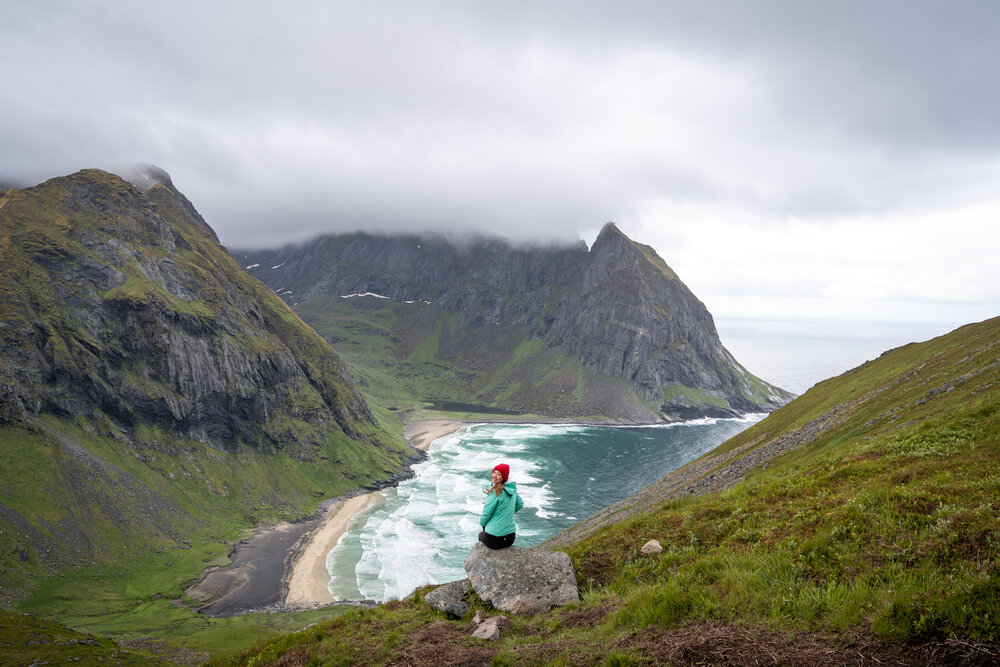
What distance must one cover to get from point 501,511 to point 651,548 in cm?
554

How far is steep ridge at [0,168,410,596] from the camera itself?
314 ft

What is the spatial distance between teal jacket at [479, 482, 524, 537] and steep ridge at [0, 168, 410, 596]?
106 m

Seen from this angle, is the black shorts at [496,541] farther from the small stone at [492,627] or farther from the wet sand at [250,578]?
the wet sand at [250,578]

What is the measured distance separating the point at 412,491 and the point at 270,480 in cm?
4415

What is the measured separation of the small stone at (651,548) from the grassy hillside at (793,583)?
0.39 m

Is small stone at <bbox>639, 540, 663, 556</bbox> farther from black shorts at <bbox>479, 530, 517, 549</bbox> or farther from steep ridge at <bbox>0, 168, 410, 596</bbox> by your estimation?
steep ridge at <bbox>0, 168, 410, 596</bbox>

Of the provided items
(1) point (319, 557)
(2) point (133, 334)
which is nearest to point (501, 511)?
Result: (1) point (319, 557)

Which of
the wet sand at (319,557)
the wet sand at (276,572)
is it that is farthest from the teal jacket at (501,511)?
the wet sand at (319,557)

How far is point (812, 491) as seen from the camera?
15.8m

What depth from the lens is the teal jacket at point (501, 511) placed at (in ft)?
54.2

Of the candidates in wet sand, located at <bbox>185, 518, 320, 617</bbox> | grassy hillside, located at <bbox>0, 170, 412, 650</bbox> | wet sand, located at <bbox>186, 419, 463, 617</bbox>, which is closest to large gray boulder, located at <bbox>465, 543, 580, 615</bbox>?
grassy hillside, located at <bbox>0, 170, 412, 650</bbox>

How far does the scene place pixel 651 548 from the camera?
51.8 feet

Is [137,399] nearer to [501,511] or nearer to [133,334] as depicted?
[133,334]

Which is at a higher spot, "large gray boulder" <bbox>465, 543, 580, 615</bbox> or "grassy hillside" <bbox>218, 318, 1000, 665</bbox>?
"grassy hillside" <bbox>218, 318, 1000, 665</bbox>
